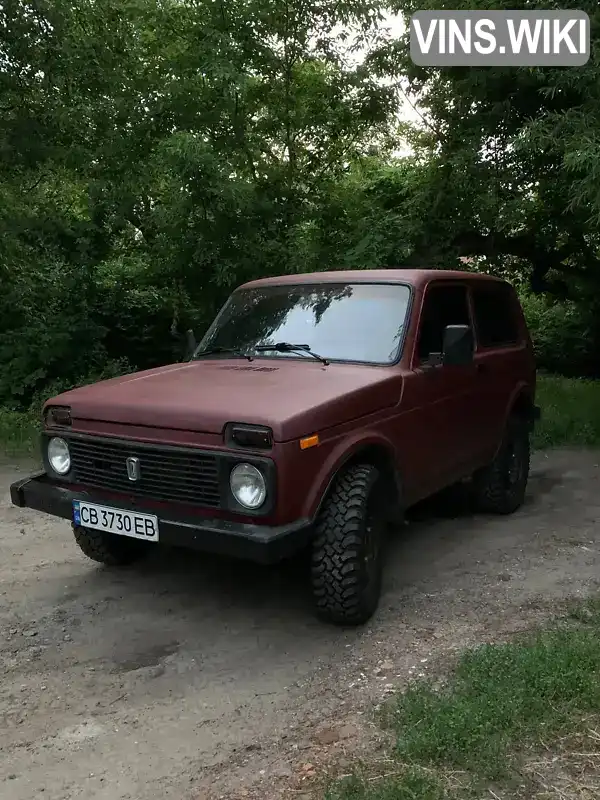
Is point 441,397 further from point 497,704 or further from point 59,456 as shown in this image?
point 59,456

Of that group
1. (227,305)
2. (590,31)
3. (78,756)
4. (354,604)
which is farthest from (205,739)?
(590,31)

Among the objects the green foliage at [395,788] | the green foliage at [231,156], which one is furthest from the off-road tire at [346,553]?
the green foliage at [231,156]

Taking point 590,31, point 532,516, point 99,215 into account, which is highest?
point 590,31

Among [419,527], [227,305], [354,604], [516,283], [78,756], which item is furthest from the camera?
[516,283]

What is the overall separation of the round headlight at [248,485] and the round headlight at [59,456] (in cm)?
116

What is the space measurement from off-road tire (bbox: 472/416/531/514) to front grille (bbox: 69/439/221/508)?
2.89m

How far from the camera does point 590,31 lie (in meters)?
6.55

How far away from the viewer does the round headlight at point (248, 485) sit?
349cm

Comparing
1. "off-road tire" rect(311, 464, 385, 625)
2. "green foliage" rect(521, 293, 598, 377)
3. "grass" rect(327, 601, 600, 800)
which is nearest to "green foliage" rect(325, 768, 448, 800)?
"grass" rect(327, 601, 600, 800)

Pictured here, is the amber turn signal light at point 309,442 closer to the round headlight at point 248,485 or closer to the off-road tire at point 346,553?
the round headlight at point 248,485

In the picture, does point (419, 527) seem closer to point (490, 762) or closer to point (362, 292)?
point (362, 292)

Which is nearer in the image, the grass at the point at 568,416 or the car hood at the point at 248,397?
the car hood at the point at 248,397

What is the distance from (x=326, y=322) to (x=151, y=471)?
1.52 metres

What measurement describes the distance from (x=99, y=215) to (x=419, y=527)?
702 cm
